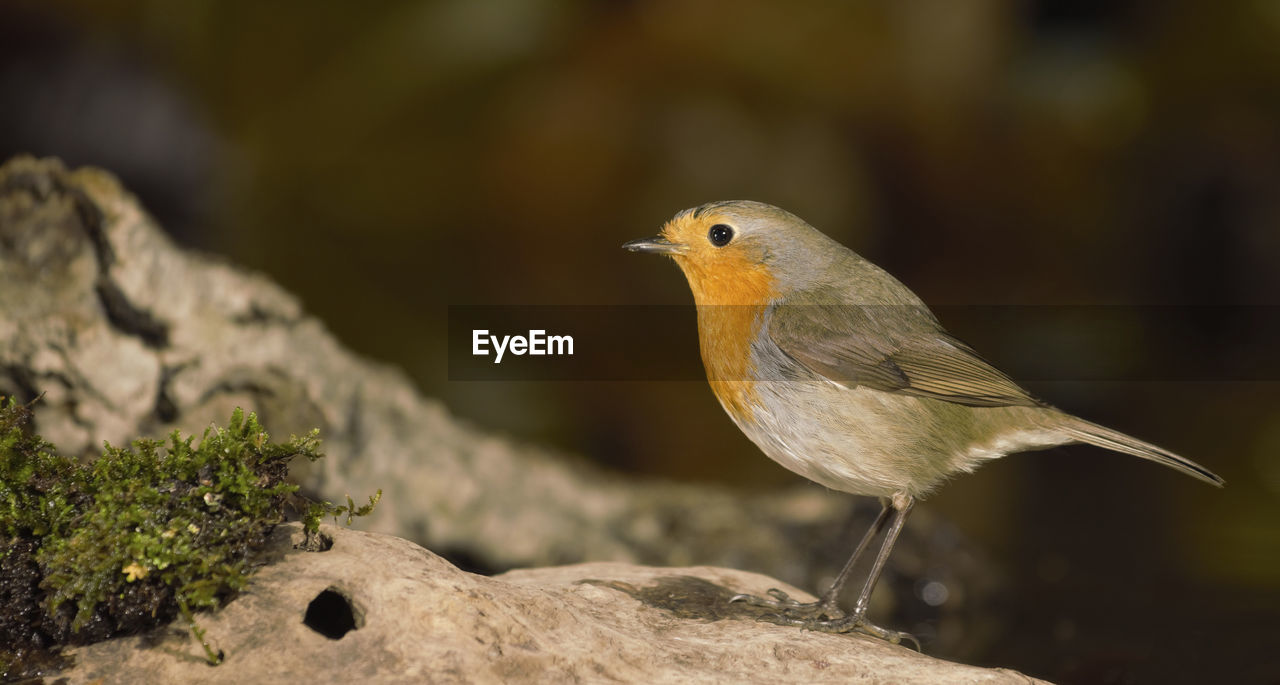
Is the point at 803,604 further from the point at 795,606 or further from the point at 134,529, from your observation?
the point at 134,529

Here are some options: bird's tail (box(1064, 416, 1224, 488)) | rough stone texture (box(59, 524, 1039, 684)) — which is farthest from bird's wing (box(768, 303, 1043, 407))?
rough stone texture (box(59, 524, 1039, 684))

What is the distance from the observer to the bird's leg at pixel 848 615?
3115mm

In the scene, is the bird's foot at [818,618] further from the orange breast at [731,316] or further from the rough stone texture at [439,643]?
the orange breast at [731,316]

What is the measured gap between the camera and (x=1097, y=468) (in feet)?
25.3

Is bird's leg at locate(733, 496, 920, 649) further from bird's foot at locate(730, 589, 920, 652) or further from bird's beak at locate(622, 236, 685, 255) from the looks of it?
bird's beak at locate(622, 236, 685, 255)

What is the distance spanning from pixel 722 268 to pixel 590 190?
480 cm

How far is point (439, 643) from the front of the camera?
2.32 meters

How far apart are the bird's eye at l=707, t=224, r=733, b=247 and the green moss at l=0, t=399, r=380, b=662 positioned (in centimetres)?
150

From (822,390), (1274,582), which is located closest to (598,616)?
(822,390)

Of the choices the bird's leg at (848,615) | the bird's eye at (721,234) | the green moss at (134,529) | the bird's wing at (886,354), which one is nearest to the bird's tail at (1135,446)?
the bird's wing at (886,354)

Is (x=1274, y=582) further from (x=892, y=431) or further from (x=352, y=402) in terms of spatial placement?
(x=352, y=402)

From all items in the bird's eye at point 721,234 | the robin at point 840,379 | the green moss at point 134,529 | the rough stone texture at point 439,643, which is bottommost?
the rough stone texture at point 439,643


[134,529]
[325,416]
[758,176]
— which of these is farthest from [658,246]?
[758,176]

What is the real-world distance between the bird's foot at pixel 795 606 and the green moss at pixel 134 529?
4.20 ft
